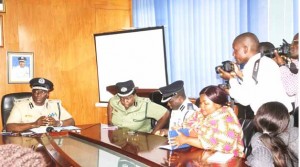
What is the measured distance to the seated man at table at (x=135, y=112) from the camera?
3631mm

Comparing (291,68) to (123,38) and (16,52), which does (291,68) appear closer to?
(123,38)

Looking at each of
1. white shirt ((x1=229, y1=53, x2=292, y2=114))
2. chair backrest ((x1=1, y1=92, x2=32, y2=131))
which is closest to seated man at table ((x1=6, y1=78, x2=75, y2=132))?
chair backrest ((x1=1, y1=92, x2=32, y2=131))

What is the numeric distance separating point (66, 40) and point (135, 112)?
83.3 inches

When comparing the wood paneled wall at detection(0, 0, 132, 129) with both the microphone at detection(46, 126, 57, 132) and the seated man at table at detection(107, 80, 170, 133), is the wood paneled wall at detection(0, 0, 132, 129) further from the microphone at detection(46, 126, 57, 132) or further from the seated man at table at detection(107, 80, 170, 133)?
the microphone at detection(46, 126, 57, 132)

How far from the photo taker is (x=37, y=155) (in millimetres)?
815

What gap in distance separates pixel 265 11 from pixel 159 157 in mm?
2346

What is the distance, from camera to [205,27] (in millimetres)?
4387

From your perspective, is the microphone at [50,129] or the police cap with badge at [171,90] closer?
the police cap with badge at [171,90]

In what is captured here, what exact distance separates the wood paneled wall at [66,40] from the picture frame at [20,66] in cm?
6

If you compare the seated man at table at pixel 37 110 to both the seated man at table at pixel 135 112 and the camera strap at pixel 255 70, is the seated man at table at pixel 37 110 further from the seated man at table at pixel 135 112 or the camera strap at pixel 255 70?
the camera strap at pixel 255 70

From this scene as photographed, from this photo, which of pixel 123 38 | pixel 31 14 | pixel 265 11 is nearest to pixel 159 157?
pixel 265 11

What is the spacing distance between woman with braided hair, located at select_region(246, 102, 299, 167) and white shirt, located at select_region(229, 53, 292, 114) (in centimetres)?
70

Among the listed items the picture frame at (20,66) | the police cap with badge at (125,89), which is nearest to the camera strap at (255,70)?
the police cap with badge at (125,89)

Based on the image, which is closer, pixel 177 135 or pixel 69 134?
pixel 177 135
